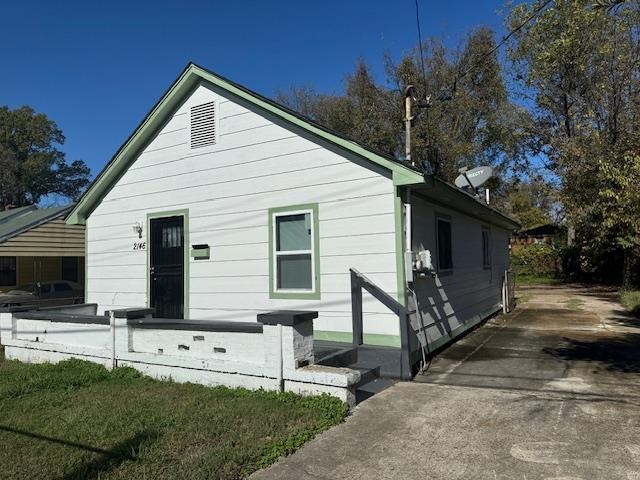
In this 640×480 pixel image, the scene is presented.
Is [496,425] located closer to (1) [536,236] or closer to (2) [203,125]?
(2) [203,125]

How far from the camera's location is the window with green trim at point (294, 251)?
7348 mm

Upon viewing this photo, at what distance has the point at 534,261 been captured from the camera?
102 feet

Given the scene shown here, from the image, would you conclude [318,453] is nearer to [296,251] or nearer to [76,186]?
[296,251]

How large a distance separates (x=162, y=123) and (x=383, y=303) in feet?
17.9

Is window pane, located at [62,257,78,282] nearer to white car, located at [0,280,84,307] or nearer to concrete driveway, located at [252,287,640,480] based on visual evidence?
white car, located at [0,280,84,307]

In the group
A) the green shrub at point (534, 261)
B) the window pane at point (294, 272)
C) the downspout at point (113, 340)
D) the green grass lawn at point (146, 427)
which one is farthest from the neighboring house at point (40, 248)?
the green shrub at point (534, 261)

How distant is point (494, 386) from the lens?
19.2 ft

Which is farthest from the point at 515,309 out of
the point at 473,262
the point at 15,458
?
the point at 15,458

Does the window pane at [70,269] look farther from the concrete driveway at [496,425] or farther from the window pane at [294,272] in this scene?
the concrete driveway at [496,425]

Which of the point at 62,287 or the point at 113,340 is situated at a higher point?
the point at 62,287

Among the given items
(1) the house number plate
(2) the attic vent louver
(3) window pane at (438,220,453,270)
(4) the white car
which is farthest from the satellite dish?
(4) the white car

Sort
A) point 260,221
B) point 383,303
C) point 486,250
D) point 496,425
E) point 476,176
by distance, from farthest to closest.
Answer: point 486,250
point 476,176
point 260,221
point 383,303
point 496,425

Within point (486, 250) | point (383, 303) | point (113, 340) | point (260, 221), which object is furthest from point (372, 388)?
point (486, 250)

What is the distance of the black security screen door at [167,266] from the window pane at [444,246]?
446 cm
